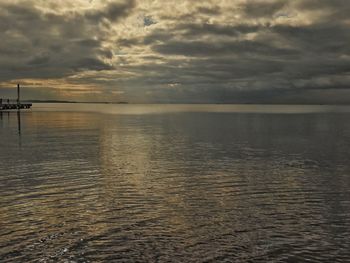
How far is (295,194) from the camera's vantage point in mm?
28312

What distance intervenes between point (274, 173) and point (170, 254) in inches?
893

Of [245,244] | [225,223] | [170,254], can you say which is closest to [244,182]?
[225,223]

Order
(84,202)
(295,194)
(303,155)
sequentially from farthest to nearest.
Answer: (303,155) → (295,194) → (84,202)

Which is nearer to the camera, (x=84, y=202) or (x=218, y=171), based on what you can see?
(x=84, y=202)

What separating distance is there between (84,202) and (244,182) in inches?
580

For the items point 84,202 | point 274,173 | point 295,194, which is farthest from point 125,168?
point 295,194

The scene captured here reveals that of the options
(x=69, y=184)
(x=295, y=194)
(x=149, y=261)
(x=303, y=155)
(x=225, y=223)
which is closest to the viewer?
A: (x=149, y=261)

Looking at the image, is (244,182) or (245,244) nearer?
(245,244)

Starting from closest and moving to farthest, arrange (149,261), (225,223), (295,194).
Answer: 1. (149,261)
2. (225,223)
3. (295,194)

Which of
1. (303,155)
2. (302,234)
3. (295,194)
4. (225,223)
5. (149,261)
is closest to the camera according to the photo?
(149,261)

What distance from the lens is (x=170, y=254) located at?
55.3ft

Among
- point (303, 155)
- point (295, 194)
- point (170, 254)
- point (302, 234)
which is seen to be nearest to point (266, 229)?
point (302, 234)

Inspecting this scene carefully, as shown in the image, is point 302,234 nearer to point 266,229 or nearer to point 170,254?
point 266,229

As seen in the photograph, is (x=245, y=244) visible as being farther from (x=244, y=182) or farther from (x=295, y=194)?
(x=244, y=182)
